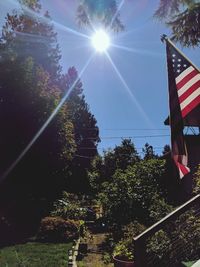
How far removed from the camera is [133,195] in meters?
14.0

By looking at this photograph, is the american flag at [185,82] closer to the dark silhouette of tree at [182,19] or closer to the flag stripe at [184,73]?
the flag stripe at [184,73]

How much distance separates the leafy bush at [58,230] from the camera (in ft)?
57.3

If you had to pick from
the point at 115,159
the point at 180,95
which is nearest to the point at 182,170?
the point at 180,95

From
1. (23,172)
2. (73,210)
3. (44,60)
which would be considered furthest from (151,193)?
(44,60)

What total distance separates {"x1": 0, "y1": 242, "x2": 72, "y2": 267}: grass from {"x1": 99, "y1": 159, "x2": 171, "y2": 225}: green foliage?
229 centimetres

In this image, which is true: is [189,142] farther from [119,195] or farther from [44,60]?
[44,60]

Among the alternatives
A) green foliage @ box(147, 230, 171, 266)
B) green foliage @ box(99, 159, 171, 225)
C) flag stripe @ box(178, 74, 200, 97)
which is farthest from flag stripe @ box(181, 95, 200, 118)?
green foliage @ box(99, 159, 171, 225)

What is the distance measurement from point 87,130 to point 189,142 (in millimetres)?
40142

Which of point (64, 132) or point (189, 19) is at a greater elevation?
point (64, 132)

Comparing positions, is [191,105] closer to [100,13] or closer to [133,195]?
[100,13]

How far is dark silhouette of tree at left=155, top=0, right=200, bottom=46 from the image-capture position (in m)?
7.98

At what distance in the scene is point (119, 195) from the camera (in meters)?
14.3

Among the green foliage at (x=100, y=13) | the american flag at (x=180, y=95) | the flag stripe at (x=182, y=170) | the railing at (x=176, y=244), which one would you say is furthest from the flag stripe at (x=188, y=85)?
the green foliage at (x=100, y=13)

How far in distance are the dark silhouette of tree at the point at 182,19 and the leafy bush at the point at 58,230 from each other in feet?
37.1
